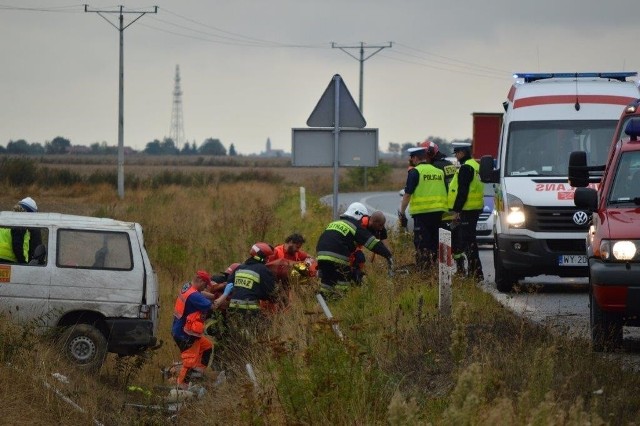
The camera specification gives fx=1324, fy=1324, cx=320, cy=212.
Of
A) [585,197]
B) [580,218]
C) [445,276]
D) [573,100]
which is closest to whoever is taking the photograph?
[585,197]

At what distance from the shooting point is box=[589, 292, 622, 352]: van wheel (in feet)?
35.7

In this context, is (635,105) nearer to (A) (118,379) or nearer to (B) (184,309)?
(B) (184,309)

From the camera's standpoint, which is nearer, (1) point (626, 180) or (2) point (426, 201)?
(1) point (626, 180)

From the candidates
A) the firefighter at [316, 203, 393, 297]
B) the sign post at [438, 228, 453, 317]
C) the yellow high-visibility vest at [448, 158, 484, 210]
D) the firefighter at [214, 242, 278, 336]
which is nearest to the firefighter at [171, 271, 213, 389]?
the firefighter at [214, 242, 278, 336]

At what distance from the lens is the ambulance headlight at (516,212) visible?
16.5 metres

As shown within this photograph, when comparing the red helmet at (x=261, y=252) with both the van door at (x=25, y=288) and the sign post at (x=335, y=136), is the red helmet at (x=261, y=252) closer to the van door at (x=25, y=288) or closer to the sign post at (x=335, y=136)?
the sign post at (x=335, y=136)

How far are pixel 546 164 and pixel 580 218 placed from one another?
1006 millimetres

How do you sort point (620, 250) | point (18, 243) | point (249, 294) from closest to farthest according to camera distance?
point (620, 250) < point (249, 294) < point (18, 243)

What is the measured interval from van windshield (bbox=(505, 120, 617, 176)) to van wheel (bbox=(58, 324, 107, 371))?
5.71 meters

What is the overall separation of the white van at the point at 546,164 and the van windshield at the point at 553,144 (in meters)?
0.01

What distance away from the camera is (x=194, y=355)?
14.1 m

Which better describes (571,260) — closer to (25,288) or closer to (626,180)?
(626,180)

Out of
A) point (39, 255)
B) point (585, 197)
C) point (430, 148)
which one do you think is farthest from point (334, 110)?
point (585, 197)

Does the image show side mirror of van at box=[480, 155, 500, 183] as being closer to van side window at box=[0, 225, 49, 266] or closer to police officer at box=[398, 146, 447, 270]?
police officer at box=[398, 146, 447, 270]
